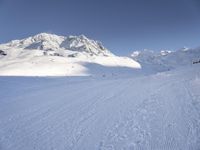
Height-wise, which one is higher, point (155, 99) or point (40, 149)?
point (155, 99)

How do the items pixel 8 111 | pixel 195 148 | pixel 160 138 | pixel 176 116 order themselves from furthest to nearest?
pixel 8 111 < pixel 176 116 < pixel 160 138 < pixel 195 148

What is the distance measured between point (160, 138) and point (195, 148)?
106 cm

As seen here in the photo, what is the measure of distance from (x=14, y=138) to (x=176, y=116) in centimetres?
557

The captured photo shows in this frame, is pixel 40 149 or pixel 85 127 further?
pixel 85 127

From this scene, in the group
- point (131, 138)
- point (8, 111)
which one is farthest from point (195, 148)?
point (8, 111)

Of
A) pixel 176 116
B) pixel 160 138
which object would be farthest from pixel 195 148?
pixel 176 116

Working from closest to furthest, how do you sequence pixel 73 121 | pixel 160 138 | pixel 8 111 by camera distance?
pixel 160 138 < pixel 73 121 < pixel 8 111

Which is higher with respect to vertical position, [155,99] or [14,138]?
[155,99]

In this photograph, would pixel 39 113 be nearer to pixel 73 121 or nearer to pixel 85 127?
pixel 73 121

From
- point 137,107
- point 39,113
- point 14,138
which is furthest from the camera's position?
point 39,113

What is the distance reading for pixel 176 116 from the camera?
8164mm

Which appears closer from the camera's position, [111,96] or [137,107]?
[137,107]

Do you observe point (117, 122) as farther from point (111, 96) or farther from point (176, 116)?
point (111, 96)

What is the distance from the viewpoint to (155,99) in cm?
1079
